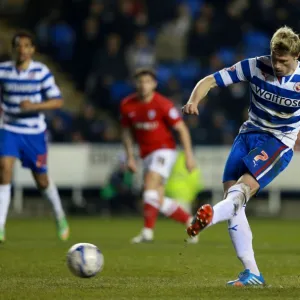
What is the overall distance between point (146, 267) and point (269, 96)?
2183 millimetres

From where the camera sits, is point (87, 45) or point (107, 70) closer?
point (107, 70)

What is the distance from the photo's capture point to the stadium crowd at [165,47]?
1984 cm

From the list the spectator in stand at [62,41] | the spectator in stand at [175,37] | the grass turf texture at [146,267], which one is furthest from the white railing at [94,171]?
the grass turf texture at [146,267]

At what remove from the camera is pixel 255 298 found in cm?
674

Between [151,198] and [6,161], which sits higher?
[6,161]

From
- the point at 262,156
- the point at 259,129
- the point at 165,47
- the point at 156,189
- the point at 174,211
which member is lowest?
the point at 174,211

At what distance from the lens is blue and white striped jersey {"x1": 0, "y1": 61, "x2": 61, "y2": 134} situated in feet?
39.8

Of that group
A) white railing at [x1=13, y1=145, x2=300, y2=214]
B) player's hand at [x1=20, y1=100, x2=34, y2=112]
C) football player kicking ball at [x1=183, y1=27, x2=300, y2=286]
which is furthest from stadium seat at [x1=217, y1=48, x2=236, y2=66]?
football player kicking ball at [x1=183, y1=27, x2=300, y2=286]

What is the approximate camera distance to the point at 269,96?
782cm

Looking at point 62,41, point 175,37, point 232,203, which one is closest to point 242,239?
point 232,203

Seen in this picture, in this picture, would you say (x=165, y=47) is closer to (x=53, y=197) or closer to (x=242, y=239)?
(x=53, y=197)

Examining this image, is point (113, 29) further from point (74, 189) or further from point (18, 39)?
point (18, 39)

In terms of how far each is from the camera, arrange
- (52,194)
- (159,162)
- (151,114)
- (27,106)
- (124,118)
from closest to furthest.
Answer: (27,106), (52,194), (159,162), (151,114), (124,118)

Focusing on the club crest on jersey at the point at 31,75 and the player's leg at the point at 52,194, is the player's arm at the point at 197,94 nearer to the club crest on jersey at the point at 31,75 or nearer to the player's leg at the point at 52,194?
the club crest on jersey at the point at 31,75
